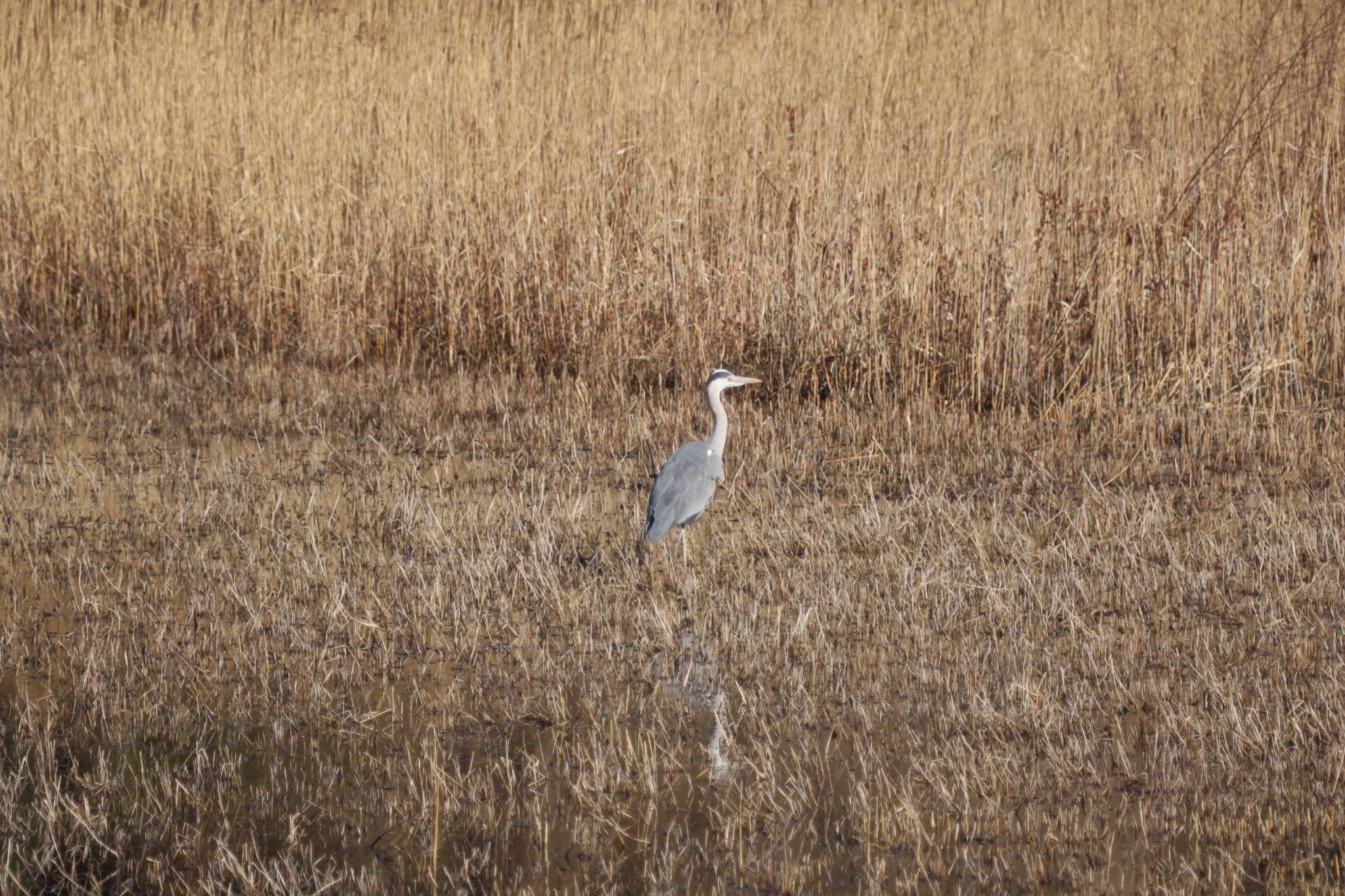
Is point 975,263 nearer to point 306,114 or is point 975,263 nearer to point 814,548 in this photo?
point 814,548

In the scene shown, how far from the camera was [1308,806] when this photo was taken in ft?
9.63

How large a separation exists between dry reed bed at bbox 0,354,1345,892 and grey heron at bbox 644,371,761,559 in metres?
0.16

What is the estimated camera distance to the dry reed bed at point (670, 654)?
2.84m

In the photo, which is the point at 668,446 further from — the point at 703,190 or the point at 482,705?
the point at 482,705

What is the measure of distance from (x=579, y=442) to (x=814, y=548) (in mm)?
1728

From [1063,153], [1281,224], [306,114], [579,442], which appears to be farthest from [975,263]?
[306,114]

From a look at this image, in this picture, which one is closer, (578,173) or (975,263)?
(975,263)

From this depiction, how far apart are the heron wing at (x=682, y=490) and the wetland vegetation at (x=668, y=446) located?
159mm

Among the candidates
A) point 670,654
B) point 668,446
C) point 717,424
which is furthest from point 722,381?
point 670,654

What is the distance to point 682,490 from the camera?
4.67 metres

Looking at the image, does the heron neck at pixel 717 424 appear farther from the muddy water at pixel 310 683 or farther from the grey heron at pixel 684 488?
the muddy water at pixel 310 683

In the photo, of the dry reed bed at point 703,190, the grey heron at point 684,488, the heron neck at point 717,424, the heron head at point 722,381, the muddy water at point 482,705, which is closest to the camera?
the muddy water at point 482,705

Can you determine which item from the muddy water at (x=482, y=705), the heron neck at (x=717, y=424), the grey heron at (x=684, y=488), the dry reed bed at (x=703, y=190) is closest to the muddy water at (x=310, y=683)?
the muddy water at (x=482, y=705)

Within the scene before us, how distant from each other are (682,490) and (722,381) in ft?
2.89
